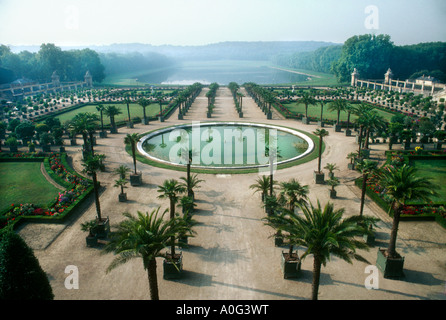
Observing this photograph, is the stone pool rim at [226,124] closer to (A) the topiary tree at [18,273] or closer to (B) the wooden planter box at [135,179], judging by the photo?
(B) the wooden planter box at [135,179]

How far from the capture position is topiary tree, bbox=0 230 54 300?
553 inches

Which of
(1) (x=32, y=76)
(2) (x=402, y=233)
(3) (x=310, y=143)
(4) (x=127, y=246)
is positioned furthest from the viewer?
(1) (x=32, y=76)

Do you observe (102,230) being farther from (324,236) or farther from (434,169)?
(434,169)

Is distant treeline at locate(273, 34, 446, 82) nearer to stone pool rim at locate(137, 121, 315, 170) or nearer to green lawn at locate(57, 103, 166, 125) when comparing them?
stone pool rim at locate(137, 121, 315, 170)

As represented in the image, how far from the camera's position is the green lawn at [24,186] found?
94.2 feet

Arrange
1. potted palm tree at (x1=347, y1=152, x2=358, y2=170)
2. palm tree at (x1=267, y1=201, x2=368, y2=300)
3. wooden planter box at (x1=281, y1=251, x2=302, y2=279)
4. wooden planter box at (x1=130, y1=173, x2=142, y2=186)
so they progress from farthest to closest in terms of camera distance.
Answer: potted palm tree at (x1=347, y1=152, x2=358, y2=170) → wooden planter box at (x1=130, y1=173, x2=142, y2=186) → wooden planter box at (x1=281, y1=251, x2=302, y2=279) → palm tree at (x1=267, y1=201, x2=368, y2=300)

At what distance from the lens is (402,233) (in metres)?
23.1

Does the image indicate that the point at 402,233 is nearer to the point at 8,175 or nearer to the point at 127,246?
the point at 127,246

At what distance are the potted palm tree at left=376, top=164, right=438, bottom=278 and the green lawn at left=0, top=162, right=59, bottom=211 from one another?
90.7 ft

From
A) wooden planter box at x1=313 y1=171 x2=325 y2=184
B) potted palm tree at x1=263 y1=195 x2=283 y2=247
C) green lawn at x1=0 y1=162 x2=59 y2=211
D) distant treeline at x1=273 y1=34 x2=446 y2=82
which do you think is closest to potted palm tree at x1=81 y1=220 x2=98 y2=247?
green lawn at x1=0 y1=162 x2=59 y2=211

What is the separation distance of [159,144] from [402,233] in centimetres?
3546

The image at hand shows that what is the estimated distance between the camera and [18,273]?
14227mm

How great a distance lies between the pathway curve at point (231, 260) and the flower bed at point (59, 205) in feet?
3.17

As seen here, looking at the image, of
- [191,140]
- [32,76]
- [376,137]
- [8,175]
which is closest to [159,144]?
[191,140]
